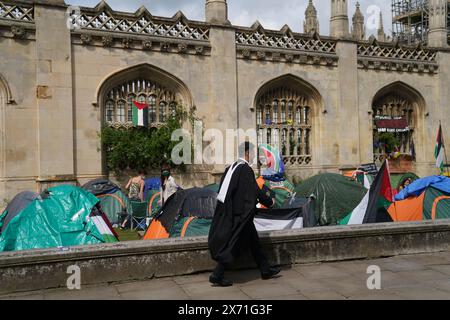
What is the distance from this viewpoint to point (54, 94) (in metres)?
14.9

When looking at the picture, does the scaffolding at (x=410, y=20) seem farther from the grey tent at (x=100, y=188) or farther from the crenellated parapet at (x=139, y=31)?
the grey tent at (x=100, y=188)

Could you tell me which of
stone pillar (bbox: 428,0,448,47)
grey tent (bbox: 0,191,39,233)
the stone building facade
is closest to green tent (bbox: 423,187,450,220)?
the stone building facade

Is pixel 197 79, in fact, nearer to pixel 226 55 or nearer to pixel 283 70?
pixel 226 55

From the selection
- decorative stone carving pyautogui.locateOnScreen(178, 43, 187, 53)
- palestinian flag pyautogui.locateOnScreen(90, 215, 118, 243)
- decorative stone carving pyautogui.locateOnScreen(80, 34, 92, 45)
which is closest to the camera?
palestinian flag pyautogui.locateOnScreen(90, 215, 118, 243)

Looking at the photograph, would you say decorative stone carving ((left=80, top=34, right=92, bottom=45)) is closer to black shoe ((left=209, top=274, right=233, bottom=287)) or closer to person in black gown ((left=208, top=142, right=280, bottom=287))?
person in black gown ((left=208, top=142, right=280, bottom=287))

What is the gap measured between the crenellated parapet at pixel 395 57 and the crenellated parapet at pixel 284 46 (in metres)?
1.74

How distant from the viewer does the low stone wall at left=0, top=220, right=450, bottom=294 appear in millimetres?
5824

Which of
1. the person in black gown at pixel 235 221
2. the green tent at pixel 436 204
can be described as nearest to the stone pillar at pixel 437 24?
the green tent at pixel 436 204

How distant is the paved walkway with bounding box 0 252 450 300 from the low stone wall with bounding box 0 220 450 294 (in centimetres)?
14

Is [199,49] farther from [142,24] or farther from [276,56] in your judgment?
[276,56]

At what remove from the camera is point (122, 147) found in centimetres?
1573

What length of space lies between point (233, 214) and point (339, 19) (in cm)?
1647

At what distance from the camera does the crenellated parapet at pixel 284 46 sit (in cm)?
1833
